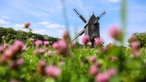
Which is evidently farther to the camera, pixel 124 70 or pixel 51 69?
pixel 124 70

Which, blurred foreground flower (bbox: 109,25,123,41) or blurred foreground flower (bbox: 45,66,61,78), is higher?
blurred foreground flower (bbox: 109,25,123,41)

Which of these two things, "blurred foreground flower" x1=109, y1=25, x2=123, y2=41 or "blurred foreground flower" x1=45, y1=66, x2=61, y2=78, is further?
"blurred foreground flower" x1=45, y1=66, x2=61, y2=78

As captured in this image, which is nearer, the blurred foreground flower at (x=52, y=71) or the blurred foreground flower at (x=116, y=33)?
the blurred foreground flower at (x=116, y=33)

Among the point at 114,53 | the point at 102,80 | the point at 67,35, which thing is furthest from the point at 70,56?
the point at 102,80

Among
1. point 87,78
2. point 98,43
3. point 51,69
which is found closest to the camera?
point 51,69

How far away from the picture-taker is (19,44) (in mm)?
2904

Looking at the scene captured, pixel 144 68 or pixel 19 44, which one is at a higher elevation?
pixel 19 44

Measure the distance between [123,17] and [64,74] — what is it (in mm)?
1240

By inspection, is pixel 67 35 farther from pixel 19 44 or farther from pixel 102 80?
pixel 102 80

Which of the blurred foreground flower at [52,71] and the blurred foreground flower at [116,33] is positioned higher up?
the blurred foreground flower at [116,33]

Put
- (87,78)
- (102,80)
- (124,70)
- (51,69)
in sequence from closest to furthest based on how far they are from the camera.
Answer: (102,80) → (51,69) → (124,70) → (87,78)

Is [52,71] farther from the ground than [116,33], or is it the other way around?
[116,33]

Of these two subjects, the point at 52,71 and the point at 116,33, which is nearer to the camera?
the point at 116,33

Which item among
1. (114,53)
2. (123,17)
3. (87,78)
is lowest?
(87,78)
